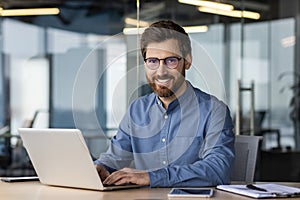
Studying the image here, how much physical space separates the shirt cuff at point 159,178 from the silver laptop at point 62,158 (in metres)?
0.10

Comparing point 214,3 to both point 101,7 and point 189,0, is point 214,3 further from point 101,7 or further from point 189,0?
point 101,7

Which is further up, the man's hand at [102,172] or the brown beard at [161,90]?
the brown beard at [161,90]

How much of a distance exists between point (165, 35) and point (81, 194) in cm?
78

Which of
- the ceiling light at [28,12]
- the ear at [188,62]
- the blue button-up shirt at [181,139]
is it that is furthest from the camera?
the ceiling light at [28,12]

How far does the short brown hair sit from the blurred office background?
343cm

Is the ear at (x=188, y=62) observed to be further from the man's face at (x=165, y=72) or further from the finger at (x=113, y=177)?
the finger at (x=113, y=177)

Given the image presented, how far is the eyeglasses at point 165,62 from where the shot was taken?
3.07m

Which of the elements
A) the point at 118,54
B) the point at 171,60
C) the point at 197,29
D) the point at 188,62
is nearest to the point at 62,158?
the point at 171,60

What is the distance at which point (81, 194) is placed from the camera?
275cm

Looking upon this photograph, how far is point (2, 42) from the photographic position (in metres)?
7.59

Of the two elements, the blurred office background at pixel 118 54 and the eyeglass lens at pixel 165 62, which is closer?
the eyeglass lens at pixel 165 62

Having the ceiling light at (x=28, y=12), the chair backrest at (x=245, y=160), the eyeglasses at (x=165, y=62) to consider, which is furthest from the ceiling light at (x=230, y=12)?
the eyeglasses at (x=165, y=62)

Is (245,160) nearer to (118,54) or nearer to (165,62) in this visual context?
(165,62)

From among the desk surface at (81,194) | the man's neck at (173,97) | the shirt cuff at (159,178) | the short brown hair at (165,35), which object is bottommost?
the desk surface at (81,194)
